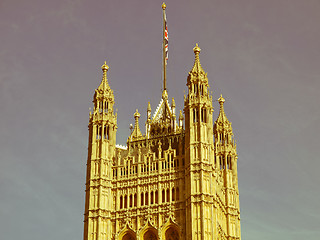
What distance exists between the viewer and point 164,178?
3004 inches

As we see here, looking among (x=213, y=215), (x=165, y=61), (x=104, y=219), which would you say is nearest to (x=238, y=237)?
(x=213, y=215)

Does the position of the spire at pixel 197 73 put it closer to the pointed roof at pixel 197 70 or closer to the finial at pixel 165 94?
the pointed roof at pixel 197 70

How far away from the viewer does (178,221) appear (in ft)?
241

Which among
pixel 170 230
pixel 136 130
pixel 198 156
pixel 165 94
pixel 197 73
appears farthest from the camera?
pixel 165 94

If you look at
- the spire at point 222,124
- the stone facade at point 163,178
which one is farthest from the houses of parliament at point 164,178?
the spire at point 222,124

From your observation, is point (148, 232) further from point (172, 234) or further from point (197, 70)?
point (197, 70)

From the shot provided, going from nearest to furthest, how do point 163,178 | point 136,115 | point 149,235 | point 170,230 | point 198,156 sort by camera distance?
1. point 170,230
2. point 149,235
3. point 198,156
4. point 163,178
5. point 136,115

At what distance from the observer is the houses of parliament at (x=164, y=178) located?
73.7 meters

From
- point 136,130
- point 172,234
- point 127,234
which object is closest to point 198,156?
point 172,234

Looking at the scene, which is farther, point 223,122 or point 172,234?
point 223,122

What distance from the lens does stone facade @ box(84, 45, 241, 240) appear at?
242 ft

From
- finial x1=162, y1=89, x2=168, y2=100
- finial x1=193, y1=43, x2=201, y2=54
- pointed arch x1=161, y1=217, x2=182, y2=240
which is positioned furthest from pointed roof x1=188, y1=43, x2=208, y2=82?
pointed arch x1=161, y1=217, x2=182, y2=240

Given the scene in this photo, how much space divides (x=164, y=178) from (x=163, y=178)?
92mm

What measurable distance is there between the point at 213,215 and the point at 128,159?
10715 mm
